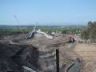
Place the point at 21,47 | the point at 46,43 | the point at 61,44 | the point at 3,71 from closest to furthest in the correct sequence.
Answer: the point at 3,71
the point at 21,47
the point at 46,43
the point at 61,44

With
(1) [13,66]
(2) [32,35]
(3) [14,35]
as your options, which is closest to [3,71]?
(1) [13,66]

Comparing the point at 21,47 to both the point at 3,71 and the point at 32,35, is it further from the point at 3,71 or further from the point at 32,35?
the point at 32,35

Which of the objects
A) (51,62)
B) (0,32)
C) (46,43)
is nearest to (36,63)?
(51,62)

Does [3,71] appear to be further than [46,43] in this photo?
No

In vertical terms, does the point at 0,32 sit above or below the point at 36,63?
above

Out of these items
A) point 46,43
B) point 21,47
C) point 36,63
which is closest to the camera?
point 36,63

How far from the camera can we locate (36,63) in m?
10.1

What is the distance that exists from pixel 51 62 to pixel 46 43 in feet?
9.17

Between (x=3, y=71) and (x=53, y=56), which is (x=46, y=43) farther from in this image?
(x=3, y=71)

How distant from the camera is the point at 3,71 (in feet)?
27.4

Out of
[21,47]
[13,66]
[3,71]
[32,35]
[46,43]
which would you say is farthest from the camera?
[32,35]

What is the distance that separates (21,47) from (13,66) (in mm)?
1756

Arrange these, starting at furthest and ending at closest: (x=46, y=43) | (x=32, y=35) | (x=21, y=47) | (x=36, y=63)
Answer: (x=32, y=35) → (x=46, y=43) → (x=21, y=47) → (x=36, y=63)

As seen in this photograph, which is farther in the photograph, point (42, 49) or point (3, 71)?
point (42, 49)
